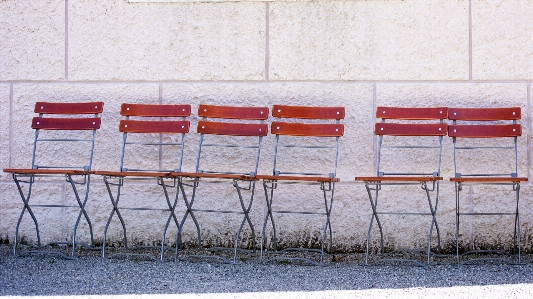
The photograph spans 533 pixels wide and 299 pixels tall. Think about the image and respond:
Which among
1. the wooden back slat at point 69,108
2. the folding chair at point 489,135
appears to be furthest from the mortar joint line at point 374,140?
the wooden back slat at point 69,108

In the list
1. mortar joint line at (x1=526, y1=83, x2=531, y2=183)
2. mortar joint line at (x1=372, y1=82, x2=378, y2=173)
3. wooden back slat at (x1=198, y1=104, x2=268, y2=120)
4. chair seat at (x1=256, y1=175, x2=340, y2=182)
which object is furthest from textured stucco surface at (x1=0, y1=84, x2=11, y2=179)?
mortar joint line at (x1=526, y1=83, x2=531, y2=183)

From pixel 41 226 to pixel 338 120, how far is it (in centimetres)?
271

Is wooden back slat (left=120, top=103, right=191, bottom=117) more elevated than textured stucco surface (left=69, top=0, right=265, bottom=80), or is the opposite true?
textured stucco surface (left=69, top=0, right=265, bottom=80)

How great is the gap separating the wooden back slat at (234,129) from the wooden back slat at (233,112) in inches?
2.5

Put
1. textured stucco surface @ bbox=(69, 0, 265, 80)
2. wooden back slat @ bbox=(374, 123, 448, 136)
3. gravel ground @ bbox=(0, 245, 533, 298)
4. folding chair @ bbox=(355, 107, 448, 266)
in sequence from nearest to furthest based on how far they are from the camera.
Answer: gravel ground @ bbox=(0, 245, 533, 298)
folding chair @ bbox=(355, 107, 448, 266)
wooden back slat @ bbox=(374, 123, 448, 136)
textured stucco surface @ bbox=(69, 0, 265, 80)

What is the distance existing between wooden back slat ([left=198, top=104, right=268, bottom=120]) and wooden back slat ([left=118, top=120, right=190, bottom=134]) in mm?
180

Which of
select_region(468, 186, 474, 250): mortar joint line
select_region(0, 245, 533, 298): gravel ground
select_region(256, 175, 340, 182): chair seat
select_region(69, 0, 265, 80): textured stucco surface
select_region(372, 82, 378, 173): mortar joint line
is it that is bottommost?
select_region(0, 245, 533, 298): gravel ground

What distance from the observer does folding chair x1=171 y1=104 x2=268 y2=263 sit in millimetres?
5540

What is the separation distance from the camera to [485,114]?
563 centimetres

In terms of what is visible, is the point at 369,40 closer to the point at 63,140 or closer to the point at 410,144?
the point at 410,144

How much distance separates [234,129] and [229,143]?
16.4 inches

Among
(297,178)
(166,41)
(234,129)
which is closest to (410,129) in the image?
(297,178)

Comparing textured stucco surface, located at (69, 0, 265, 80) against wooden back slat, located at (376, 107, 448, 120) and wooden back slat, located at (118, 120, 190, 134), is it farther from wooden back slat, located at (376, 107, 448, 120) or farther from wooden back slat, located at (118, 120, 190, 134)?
wooden back slat, located at (376, 107, 448, 120)

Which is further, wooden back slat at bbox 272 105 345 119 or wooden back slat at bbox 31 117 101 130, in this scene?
wooden back slat at bbox 31 117 101 130
